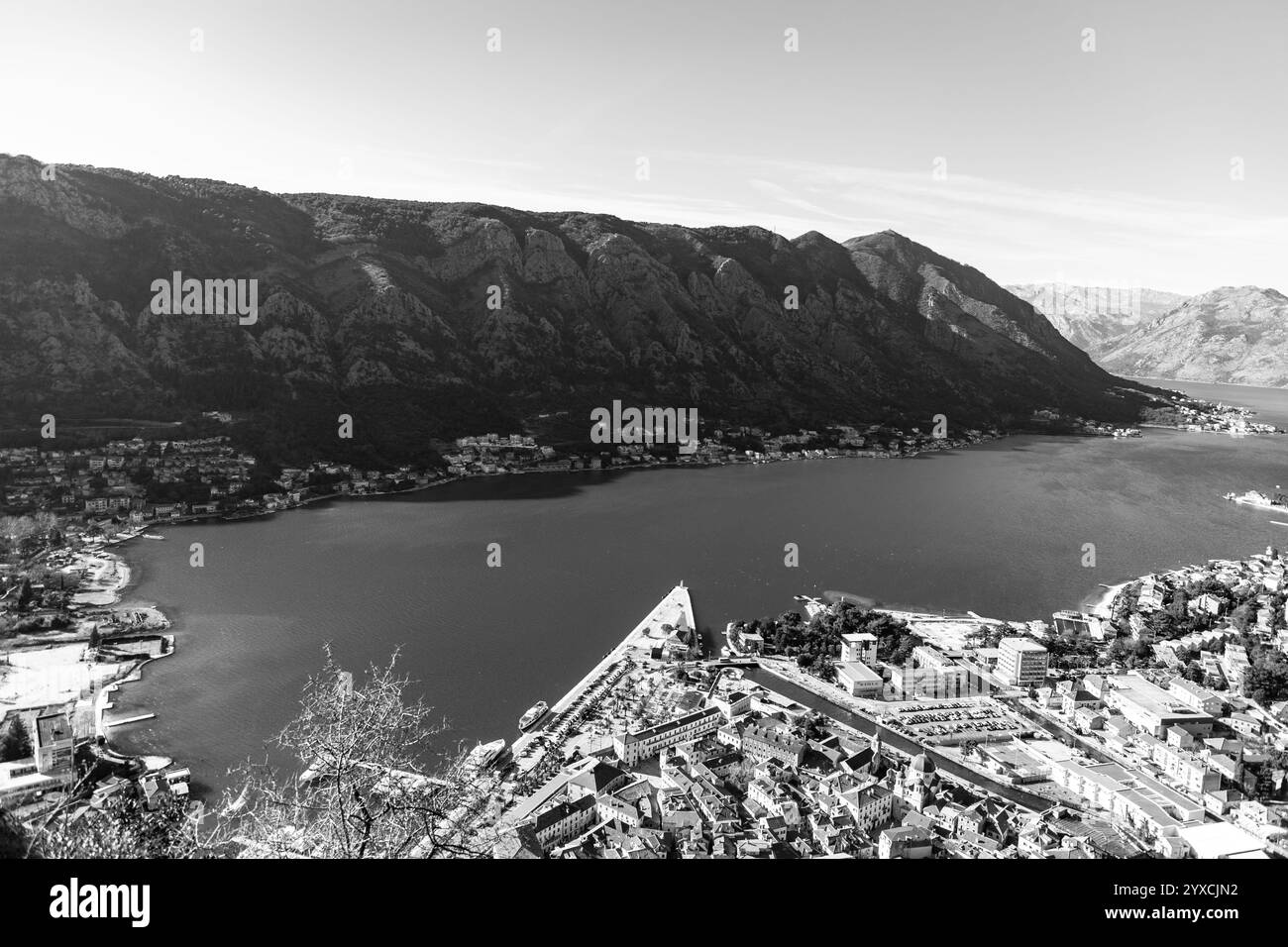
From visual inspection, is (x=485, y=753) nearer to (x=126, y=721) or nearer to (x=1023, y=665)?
(x=126, y=721)

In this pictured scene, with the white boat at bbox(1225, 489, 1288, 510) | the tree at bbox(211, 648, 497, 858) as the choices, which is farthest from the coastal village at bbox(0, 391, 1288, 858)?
the white boat at bbox(1225, 489, 1288, 510)

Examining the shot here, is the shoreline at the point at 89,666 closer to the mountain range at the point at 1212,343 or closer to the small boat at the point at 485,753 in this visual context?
the small boat at the point at 485,753

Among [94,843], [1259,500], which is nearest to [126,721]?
[94,843]

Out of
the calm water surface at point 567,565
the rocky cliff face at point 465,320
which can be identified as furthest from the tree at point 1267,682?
the rocky cliff face at point 465,320

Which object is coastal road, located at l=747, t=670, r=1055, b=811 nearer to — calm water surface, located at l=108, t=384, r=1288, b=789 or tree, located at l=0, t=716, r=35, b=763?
calm water surface, located at l=108, t=384, r=1288, b=789
